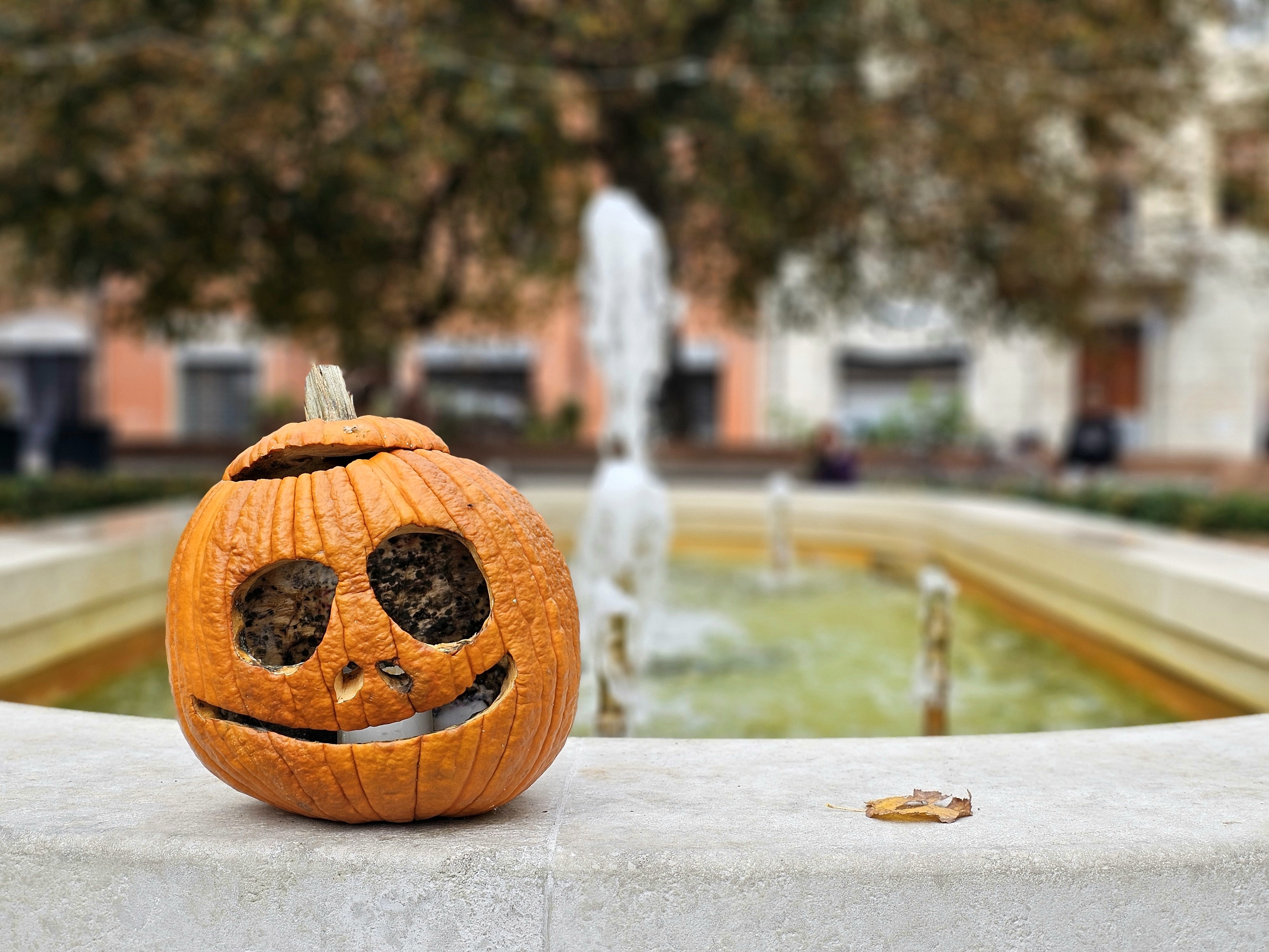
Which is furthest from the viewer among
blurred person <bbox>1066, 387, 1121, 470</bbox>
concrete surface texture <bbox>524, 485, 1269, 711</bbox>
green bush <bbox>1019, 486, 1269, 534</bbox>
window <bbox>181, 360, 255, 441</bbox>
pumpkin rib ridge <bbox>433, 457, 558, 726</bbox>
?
window <bbox>181, 360, 255, 441</bbox>

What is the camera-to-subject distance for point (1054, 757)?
7.56ft

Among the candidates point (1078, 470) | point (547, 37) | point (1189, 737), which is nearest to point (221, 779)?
point (1189, 737)

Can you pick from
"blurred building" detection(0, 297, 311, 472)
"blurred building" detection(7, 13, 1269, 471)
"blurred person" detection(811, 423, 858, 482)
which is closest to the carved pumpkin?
"blurred person" detection(811, 423, 858, 482)

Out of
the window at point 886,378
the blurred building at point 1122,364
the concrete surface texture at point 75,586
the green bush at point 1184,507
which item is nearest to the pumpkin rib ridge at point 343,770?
the concrete surface texture at point 75,586

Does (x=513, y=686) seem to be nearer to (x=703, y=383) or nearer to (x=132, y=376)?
(x=703, y=383)

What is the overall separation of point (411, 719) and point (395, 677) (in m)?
0.08

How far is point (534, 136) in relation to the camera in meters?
11.7

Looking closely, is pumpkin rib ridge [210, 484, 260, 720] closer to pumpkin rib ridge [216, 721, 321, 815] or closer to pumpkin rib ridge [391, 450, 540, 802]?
pumpkin rib ridge [216, 721, 321, 815]

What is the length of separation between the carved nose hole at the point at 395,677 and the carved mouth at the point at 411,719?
0.15 ft

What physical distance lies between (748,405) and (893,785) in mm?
28827

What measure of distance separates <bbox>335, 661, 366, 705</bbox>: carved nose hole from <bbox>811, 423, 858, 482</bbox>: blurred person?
38.4 ft

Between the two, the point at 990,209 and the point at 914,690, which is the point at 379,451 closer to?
the point at 914,690

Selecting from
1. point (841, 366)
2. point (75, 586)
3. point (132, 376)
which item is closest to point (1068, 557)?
point (75, 586)

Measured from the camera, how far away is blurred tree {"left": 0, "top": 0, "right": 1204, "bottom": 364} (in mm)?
10883
